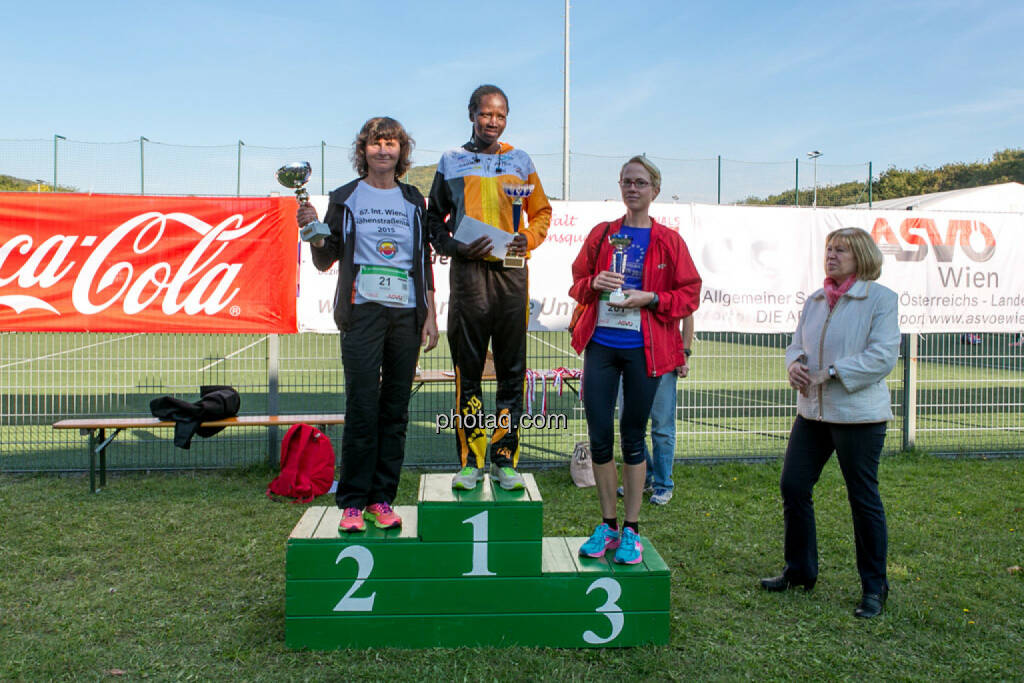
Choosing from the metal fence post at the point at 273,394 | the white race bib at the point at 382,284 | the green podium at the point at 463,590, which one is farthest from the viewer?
the metal fence post at the point at 273,394

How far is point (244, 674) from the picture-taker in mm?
3328

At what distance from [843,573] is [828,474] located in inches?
104

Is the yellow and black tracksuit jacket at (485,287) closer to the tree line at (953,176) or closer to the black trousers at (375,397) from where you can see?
the black trousers at (375,397)

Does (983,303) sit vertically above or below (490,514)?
above

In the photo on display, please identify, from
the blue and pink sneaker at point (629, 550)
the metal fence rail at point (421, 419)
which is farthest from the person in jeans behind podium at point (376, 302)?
the metal fence rail at point (421, 419)

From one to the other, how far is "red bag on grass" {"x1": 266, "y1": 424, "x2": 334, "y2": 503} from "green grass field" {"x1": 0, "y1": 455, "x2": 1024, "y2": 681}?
7.8 inches

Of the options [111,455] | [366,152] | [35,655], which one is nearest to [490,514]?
[366,152]

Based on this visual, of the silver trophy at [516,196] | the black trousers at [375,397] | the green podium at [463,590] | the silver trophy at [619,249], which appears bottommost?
the green podium at [463,590]

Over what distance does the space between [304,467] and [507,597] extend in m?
3.26

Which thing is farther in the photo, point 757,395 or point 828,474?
point 757,395

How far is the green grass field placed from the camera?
11.3 ft

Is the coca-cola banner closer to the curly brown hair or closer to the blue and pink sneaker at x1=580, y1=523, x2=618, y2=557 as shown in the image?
the curly brown hair

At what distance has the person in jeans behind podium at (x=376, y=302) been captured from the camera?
371cm

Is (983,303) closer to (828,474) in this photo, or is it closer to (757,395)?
(828,474)
